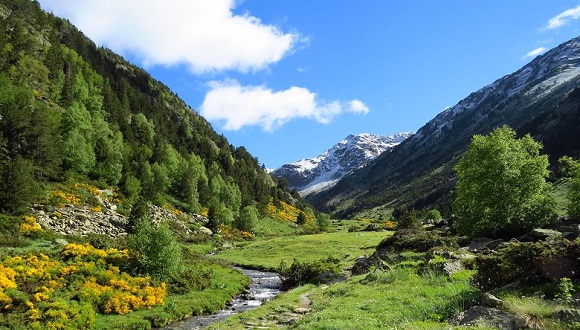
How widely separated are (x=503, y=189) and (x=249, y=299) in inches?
1168

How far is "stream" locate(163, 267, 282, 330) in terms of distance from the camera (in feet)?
97.9

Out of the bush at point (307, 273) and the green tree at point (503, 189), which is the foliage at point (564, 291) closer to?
the green tree at point (503, 189)

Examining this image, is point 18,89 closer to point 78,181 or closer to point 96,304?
point 78,181

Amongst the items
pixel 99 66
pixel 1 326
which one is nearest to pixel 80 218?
pixel 1 326

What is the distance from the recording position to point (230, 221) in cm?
10769

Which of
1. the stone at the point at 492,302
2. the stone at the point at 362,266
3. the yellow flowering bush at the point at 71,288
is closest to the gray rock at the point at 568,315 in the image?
the stone at the point at 492,302

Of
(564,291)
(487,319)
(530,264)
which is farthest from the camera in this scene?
(530,264)

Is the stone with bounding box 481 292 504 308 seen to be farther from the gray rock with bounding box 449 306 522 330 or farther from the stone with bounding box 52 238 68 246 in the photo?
the stone with bounding box 52 238 68 246

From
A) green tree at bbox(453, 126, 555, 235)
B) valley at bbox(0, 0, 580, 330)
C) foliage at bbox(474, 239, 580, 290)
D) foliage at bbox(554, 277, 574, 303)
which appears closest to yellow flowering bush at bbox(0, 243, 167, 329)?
valley at bbox(0, 0, 580, 330)

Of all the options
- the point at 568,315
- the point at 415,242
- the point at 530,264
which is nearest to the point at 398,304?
the point at 530,264

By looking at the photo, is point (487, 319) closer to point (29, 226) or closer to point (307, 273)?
point (307, 273)

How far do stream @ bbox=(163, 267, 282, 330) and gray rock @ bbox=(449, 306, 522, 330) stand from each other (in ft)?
70.6

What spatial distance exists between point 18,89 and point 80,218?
49.4 meters

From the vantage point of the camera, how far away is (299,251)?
6919 cm
